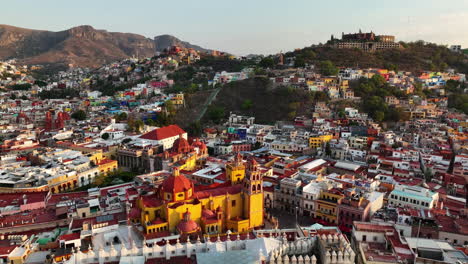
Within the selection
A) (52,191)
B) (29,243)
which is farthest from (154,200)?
(52,191)

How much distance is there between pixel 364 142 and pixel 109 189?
38634 millimetres

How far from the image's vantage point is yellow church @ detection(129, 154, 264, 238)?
2623 cm

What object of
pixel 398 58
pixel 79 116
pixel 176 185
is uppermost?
pixel 398 58

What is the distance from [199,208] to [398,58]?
94752 millimetres

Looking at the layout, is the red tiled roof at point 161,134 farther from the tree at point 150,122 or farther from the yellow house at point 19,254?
the yellow house at point 19,254

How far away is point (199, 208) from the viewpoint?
2747 cm

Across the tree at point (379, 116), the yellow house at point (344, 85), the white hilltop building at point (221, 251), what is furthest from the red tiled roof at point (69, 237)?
the yellow house at point (344, 85)

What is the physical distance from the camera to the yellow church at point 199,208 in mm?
26234

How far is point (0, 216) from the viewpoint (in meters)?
30.4

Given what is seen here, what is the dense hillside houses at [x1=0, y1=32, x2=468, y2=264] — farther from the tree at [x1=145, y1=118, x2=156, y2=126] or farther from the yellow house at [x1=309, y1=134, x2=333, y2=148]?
the tree at [x1=145, y1=118, x2=156, y2=126]

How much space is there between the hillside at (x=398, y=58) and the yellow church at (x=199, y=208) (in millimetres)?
76961

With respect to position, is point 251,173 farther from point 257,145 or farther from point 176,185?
point 257,145

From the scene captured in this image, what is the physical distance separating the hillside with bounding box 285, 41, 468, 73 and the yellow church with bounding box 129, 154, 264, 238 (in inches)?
3030

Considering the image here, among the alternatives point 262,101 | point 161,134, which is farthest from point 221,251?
point 262,101
